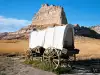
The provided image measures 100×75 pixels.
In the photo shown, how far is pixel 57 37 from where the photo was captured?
23.2m

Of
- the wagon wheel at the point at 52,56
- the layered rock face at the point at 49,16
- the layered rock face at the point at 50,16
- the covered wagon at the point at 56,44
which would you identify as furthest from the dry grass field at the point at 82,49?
the layered rock face at the point at 50,16

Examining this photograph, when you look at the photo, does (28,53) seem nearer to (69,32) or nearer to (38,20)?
(69,32)

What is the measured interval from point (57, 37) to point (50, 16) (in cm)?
14808

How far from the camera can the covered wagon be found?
2250cm

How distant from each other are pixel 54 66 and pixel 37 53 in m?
5.73

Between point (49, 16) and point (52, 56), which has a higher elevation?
point (49, 16)

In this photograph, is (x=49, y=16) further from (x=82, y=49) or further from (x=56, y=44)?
(x=56, y=44)

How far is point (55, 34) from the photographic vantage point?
932 inches

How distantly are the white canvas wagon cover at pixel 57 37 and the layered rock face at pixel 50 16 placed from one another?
427ft

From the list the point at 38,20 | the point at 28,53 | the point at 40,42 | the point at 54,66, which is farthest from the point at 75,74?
the point at 38,20

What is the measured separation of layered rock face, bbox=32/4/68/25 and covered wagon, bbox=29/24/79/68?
130 m

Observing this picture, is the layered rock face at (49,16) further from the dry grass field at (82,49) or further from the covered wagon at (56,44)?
the covered wagon at (56,44)

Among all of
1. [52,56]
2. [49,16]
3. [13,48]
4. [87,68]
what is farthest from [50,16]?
[52,56]

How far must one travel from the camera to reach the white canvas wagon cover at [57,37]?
22.6m
